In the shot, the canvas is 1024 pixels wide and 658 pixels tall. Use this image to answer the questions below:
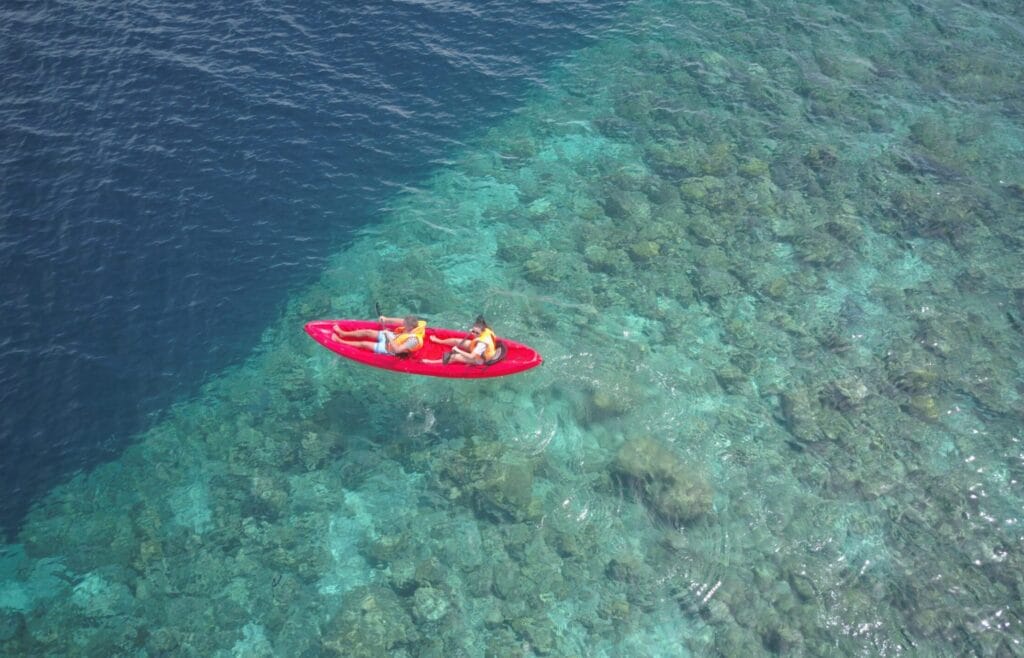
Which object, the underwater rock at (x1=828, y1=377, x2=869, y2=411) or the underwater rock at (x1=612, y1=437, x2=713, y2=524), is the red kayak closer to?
the underwater rock at (x1=612, y1=437, x2=713, y2=524)

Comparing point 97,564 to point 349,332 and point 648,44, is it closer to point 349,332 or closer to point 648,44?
point 349,332

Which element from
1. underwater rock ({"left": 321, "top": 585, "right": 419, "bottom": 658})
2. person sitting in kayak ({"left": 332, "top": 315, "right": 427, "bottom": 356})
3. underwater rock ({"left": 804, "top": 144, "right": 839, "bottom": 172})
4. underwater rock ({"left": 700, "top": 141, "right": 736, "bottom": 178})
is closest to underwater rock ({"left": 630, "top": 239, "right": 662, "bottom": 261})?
underwater rock ({"left": 700, "top": 141, "right": 736, "bottom": 178})

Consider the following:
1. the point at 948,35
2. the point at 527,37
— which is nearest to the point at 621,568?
the point at 527,37

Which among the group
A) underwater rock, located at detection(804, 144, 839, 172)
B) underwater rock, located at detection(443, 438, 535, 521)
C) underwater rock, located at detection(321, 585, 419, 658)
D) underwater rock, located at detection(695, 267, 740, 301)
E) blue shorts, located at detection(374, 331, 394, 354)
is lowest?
underwater rock, located at detection(321, 585, 419, 658)

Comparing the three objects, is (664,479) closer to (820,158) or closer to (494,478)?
(494,478)

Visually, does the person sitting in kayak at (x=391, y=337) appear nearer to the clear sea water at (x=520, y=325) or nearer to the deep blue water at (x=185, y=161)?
the clear sea water at (x=520, y=325)

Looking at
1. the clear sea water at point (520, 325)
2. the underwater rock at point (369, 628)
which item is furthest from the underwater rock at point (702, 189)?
the underwater rock at point (369, 628)

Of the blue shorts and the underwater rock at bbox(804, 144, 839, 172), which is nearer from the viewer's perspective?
Result: the blue shorts

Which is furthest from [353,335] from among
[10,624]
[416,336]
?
[10,624]
